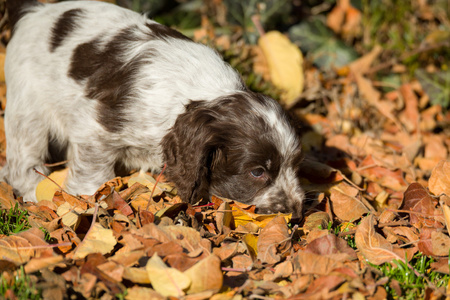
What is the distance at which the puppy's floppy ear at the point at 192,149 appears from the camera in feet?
11.5

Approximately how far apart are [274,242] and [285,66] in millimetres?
3223

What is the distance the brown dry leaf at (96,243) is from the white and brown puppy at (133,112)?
704mm

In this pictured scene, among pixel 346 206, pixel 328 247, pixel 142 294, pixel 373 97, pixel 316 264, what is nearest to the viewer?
pixel 142 294

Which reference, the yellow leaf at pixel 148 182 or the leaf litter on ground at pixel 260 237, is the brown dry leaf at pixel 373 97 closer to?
the leaf litter on ground at pixel 260 237

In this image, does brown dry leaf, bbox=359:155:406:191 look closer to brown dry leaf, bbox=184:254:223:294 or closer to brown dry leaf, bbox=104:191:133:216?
brown dry leaf, bbox=104:191:133:216

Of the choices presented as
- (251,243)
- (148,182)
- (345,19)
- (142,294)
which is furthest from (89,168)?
(345,19)

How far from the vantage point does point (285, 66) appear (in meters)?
5.96

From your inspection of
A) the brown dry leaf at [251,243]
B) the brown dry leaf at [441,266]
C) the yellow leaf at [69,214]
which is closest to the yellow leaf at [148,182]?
the yellow leaf at [69,214]

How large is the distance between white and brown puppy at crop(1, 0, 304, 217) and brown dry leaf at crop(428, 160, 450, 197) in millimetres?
1137

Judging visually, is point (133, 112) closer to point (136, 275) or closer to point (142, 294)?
point (136, 275)

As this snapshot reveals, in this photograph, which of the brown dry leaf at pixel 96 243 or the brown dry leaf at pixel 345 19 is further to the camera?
the brown dry leaf at pixel 345 19

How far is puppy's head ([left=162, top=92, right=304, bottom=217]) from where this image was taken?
352 centimetres

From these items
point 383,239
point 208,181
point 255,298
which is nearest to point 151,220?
point 208,181

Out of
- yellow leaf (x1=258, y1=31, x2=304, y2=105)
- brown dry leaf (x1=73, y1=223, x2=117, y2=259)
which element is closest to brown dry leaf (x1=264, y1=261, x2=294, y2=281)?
brown dry leaf (x1=73, y1=223, x2=117, y2=259)
